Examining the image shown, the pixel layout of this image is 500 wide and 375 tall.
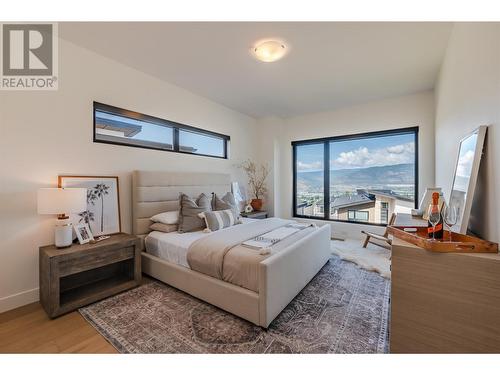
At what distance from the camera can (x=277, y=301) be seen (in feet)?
5.93

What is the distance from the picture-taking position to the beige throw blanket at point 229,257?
1.79 metres

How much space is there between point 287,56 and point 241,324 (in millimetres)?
2931

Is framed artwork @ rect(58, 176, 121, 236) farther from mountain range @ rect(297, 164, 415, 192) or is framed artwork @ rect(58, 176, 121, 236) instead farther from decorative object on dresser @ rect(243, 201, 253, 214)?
mountain range @ rect(297, 164, 415, 192)

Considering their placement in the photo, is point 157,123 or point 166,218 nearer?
point 166,218

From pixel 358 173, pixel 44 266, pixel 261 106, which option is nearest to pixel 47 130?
pixel 44 266

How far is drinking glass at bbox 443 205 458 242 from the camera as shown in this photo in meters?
1.38

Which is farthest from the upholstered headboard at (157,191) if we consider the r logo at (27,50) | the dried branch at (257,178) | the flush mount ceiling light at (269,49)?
the flush mount ceiling light at (269,49)

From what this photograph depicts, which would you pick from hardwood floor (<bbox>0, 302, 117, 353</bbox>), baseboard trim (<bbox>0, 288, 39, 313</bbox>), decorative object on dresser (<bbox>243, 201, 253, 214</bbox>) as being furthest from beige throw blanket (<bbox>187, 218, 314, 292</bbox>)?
decorative object on dresser (<bbox>243, 201, 253, 214</bbox>)

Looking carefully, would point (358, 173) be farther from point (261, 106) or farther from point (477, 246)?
point (477, 246)

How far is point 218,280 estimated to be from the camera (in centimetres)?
197

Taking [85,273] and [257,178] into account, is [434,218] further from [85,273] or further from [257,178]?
[257,178]

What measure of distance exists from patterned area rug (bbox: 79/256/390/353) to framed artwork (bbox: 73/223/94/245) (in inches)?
25.9

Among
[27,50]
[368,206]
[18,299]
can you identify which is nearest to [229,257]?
[18,299]

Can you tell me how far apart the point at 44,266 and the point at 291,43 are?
3.33m
